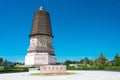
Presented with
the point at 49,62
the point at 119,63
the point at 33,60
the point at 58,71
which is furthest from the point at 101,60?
the point at 58,71

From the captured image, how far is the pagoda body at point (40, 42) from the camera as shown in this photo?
74188 millimetres

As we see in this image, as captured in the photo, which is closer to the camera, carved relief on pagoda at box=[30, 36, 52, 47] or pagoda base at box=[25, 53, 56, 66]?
pagoda base at box=[25, 53, 56, 66]

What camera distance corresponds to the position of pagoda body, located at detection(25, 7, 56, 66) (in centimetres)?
7419

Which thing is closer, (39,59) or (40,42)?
(39,59)

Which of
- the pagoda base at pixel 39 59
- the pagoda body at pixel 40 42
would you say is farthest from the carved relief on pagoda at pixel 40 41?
the pagoda base at pixel 39 59

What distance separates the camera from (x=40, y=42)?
77.6m

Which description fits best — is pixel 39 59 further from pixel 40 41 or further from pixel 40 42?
pixel 40 41

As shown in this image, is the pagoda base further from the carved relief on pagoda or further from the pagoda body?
the carved relief on pagoda

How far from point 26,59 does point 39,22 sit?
1337cm

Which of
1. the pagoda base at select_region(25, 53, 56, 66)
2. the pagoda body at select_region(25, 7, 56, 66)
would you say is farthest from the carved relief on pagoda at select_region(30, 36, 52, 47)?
the pagoda base at select_region(25, 53, 56, 66)

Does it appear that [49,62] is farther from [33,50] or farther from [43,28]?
[43,28]

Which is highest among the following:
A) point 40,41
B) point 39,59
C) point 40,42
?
point 40,41

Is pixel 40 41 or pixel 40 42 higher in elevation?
pixel 40 41

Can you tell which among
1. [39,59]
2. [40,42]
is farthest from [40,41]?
[39,59]
